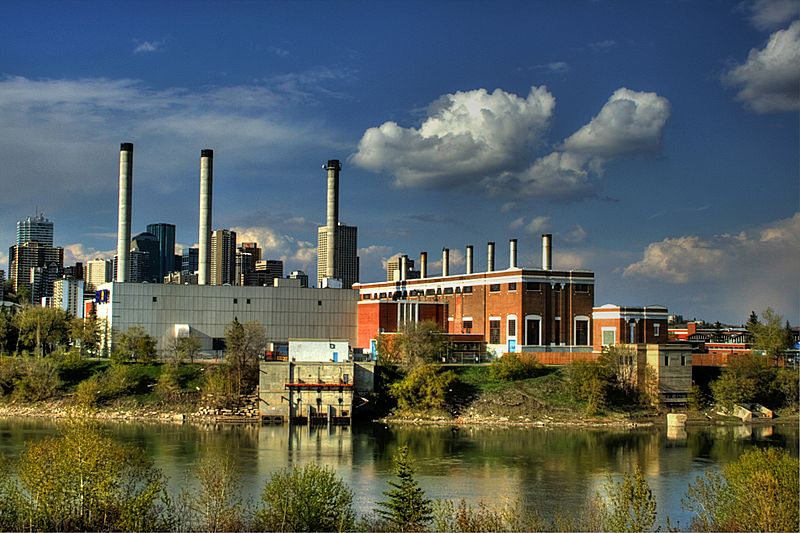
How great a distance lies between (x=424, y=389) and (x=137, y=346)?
28006 mm

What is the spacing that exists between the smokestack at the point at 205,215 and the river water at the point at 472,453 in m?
27.3

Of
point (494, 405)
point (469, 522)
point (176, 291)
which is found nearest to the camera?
point (469, 522)

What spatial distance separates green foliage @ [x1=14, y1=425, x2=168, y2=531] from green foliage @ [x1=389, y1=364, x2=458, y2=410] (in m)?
43.9

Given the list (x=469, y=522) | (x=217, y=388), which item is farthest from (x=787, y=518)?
(x=217, y=388)

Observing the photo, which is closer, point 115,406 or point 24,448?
point 24,448

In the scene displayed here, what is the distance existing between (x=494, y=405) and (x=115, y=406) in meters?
30.7

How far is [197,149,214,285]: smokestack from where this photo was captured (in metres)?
93.1

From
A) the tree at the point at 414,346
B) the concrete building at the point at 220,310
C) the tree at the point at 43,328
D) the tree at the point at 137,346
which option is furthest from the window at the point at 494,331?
the tree at the point at 43,328

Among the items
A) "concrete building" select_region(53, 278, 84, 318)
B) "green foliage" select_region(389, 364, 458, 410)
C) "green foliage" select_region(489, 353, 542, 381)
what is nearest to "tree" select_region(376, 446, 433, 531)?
"green foliage" select_region(389, 364, 458, 410)

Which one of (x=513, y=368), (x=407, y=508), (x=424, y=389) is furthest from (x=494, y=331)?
(x=407, y=508)

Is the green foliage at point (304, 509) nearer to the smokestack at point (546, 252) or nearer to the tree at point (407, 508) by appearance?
the tree at point (407, 508)

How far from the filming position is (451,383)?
249ft

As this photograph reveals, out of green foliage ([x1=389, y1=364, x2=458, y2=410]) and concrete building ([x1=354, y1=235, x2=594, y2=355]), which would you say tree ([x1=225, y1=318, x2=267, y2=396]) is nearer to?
green foliage ([x1=389, y1=364, x2=458, y2=410])

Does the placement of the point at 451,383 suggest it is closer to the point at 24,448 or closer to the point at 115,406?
the point at 115,406
